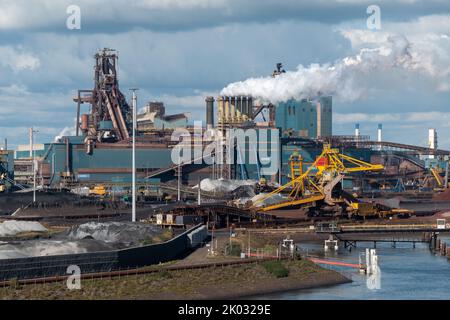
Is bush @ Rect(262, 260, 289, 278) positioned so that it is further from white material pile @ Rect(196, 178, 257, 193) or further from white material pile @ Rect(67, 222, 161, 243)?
white material pile @ Rect(196, 178, 257, 193)

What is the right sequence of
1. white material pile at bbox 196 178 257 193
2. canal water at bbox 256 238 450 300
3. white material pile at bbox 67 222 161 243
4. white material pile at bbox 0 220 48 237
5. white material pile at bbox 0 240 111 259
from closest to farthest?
white material pile at bbox 0 240 111 259 < canal water at bbox 256 238 450 300 < white material pile at bbox 67 222 161 243 < white material pile at bbox 0 220 48 237 < white material pile at bbox 196 178 257 193

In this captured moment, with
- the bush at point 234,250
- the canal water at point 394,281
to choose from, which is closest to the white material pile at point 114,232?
the bush at point 234,250

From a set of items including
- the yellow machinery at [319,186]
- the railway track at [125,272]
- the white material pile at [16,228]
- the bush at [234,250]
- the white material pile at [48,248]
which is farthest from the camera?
the yellow machinery at [319,186]

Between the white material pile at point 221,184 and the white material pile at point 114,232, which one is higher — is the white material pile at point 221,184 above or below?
above

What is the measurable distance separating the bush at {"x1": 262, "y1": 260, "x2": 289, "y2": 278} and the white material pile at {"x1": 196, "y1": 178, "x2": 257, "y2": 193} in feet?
360

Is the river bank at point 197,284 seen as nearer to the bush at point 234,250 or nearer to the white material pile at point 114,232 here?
the bush at point 234,250

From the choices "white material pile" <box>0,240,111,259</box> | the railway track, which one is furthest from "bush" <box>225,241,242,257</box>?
"white material pile" <box>0,240,111,259</box>

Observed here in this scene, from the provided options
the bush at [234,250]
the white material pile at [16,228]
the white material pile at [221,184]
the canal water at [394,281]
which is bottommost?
the canal water at [394,281]

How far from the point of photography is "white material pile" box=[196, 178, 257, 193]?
185 meters

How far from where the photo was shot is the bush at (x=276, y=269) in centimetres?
7125

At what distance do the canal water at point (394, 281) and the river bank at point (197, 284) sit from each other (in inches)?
59.8

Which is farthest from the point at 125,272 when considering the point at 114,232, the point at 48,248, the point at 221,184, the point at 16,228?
the point at 221,184

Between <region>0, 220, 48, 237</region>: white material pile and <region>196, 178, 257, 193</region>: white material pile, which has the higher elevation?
<region>196, 178, 257, 193</region>: white material pile
